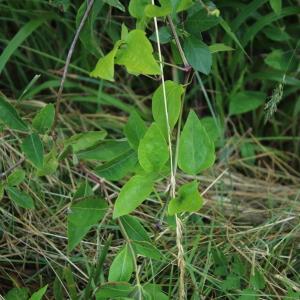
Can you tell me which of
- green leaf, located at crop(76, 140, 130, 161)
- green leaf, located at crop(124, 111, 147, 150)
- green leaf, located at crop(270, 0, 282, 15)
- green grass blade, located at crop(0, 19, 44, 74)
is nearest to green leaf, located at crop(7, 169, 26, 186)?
green leaf, located at crop(76, 140, 130, 161)

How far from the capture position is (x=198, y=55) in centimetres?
107

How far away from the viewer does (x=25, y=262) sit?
1331mm

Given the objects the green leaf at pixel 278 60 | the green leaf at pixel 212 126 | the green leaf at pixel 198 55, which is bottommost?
the green leaf at pixel 212 126

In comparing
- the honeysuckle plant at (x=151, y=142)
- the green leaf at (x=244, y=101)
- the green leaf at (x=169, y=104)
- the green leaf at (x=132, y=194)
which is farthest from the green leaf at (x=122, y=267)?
the green leaf at (x=244, y=101)

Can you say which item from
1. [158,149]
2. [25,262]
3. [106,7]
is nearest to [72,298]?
[25,262]

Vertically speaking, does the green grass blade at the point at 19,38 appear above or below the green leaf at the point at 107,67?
below

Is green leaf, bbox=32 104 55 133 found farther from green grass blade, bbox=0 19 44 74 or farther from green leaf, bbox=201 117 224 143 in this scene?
green leaf, bbox=201 117 224 143

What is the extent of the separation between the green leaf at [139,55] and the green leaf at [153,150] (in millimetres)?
85

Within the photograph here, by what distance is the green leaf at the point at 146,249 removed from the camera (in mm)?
1025

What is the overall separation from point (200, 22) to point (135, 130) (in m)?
0.25

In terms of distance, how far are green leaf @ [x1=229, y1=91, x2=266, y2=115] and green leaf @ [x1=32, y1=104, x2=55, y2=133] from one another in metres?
0.76

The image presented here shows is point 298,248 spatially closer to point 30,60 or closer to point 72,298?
point 72,298

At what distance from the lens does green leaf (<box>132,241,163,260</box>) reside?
3.36 ft

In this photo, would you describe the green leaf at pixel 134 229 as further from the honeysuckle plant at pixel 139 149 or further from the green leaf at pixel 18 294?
the green leaf at pixel 18 294
